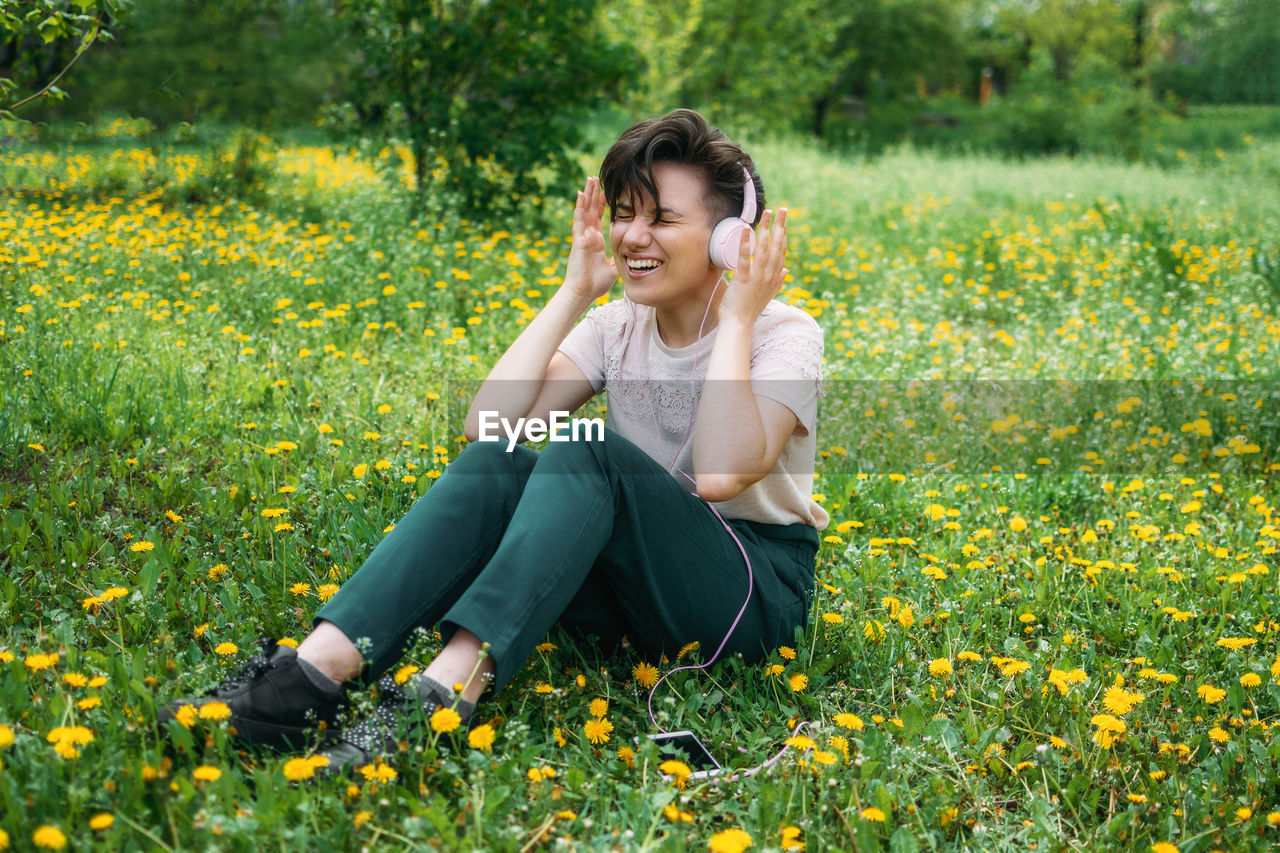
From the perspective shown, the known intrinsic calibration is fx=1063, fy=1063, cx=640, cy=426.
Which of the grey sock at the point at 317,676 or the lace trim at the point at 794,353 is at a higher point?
the lace trim at the point at 794,353

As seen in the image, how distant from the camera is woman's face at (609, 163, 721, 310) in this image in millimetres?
2438

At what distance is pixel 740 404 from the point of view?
2.26m

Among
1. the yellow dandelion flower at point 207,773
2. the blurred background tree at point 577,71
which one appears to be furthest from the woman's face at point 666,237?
the blurred background tree at point 577,71

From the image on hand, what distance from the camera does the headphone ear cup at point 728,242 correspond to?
237 cm

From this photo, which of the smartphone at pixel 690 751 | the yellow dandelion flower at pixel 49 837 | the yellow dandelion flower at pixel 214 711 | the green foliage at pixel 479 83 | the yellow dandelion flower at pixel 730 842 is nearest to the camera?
the yellow dandelion flower at pixel 49 837

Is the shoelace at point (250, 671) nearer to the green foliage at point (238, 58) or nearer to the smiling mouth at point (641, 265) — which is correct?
the smiling mouth at point (641, 265)

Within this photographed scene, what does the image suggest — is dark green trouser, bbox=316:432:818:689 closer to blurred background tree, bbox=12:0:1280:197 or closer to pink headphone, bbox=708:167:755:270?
pink headphone, bbox=708:167:755:270

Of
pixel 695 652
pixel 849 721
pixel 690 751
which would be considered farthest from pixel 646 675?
pixel 849 721

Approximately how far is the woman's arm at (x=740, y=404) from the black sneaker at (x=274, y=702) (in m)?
0.87

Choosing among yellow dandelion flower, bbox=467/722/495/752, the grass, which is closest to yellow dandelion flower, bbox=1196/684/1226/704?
the grass

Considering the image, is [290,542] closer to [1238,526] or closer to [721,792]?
[721,792]

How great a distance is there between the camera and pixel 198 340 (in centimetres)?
441

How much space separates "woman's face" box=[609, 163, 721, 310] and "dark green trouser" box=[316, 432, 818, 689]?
0.43 meters

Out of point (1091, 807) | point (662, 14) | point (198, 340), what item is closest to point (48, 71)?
point (198, 340)
